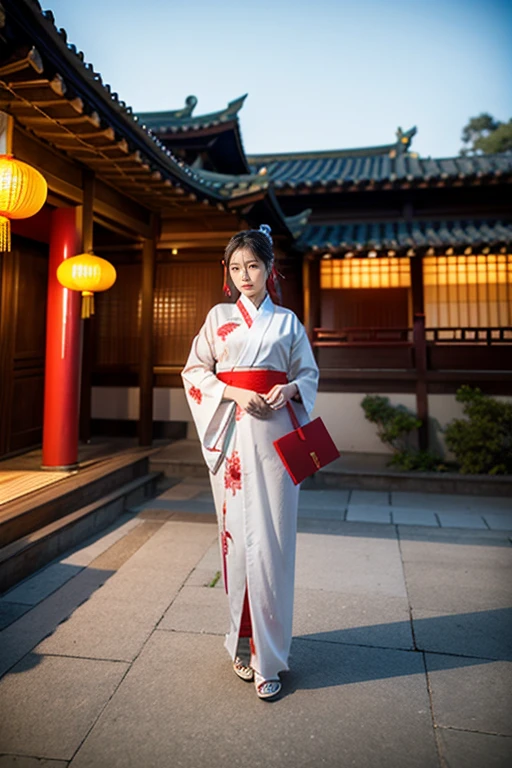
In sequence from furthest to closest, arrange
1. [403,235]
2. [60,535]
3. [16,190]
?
[403,235] < [60,535] < [16,190]

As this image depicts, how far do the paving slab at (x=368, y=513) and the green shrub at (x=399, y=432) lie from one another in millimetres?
1586

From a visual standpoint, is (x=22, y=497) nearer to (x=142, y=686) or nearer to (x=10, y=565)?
(x=10, y=565)

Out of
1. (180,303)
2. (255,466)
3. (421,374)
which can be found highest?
(180,303)

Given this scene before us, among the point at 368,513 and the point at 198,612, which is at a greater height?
the point at 368,513

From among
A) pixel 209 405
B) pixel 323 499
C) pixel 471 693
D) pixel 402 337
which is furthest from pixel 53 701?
pixel 402 337

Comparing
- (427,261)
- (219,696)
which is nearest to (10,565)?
(219,696)

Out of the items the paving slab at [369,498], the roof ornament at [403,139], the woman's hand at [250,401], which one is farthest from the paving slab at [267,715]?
the roof ornament at [403,139]

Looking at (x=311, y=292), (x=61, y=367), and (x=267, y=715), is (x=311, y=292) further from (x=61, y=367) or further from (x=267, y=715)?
(x=267, y=715)

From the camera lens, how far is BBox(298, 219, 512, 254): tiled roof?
829 cm

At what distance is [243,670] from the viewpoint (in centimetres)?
235

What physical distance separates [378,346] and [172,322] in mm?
3719

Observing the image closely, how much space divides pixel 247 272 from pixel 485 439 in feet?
19.1

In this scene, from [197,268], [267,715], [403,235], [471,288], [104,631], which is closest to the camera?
[267,715]

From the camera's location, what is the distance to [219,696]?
7.26ft
